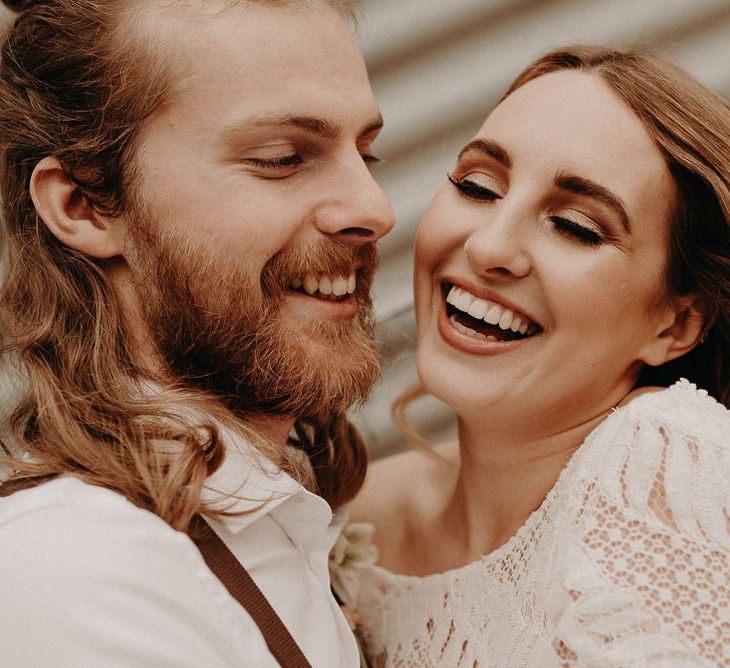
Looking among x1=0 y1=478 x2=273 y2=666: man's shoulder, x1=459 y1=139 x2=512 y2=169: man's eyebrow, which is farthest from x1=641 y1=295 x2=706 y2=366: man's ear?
x1=0 y1=478 x2=273 y2=666: man's shoulder

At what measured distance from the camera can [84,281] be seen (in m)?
1.75

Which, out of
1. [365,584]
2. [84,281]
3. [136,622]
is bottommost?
[365,584]

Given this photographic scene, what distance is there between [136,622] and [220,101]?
927 millimetres

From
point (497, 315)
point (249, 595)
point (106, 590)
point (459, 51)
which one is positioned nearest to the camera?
point (106, 590)

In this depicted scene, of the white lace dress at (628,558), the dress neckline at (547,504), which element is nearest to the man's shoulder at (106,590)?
the white lace dress at (628,558)

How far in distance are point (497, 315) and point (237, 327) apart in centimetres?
51

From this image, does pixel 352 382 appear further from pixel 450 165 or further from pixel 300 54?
pixel 450 165

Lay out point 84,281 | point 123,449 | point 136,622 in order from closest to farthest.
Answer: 1. point 136,622
2. point 123,449
3. point 84,281

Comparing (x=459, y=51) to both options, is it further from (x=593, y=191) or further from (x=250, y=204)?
(x=250, y=204)

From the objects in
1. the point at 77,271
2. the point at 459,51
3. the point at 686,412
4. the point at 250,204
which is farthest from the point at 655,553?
the point at 459,51

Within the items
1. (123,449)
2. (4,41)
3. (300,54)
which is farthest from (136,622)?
(4,41)

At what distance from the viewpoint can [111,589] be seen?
130 cm

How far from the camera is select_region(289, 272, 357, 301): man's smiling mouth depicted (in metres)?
1.75

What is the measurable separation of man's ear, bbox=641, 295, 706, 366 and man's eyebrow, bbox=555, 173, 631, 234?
0.24 m
